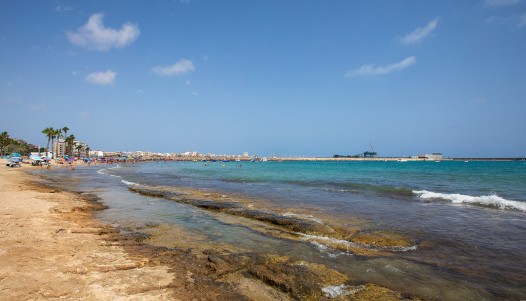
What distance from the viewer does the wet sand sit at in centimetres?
525

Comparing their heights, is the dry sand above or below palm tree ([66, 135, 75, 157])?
below

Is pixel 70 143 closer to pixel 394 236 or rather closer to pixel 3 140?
pixel 3 140

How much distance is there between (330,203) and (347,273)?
11.8m

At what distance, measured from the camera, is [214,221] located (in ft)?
41.2

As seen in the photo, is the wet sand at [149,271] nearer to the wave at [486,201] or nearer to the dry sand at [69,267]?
the dry sand at [69,267]

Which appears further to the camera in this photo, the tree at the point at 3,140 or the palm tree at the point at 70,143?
the palm tree at the point at 70,143

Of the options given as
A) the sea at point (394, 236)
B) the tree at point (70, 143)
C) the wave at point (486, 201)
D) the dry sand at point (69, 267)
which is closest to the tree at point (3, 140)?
the tree at point (70, 143)

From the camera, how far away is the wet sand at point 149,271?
5.25 m

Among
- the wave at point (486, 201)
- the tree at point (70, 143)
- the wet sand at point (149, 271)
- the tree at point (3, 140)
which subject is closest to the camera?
the wet sand at point (149, 271)

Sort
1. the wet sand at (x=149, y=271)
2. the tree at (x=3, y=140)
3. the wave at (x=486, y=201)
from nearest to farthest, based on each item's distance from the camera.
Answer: the wet sand at (x=149, y=271) < the wave at (x=486, y=201) < the tree at (x=3, y=140)

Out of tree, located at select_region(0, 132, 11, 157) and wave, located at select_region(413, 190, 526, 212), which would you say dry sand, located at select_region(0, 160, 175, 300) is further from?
tree, located at select_region(0, 132, 11, 157)

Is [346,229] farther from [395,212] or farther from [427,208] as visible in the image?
[427,208]

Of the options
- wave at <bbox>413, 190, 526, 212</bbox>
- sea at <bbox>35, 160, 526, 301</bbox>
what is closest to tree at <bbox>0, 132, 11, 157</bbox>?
sea at <bbox>35, 160, 526, 301</bbox>

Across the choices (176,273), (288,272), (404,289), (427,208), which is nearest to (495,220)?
(427,208)
